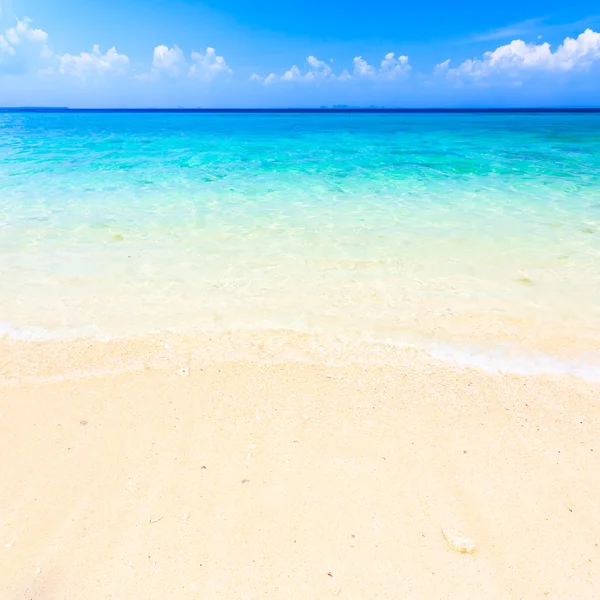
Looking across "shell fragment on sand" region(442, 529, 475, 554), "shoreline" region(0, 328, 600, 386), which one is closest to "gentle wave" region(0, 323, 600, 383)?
"shoreline" region(0, 328, 600, 386)

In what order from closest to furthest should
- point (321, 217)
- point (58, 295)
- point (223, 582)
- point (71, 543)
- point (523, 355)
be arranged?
point (223, 582)
point (71, 543)
point (523, 355)
point (58, 295)
point (321, 217)

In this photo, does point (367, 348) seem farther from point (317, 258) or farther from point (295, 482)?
point (317, 258)

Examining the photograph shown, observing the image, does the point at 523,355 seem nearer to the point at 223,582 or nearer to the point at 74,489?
the point at 223,582

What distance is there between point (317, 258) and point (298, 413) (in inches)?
148

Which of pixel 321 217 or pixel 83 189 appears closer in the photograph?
pixel 321 217

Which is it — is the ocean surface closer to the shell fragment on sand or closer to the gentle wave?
the gentle wave

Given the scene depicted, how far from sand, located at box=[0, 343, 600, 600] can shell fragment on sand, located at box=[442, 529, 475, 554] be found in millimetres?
11

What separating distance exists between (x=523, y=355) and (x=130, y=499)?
146 inches

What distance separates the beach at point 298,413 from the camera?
7.16 feet

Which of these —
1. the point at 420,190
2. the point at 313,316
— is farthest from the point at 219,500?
the point at 420,190

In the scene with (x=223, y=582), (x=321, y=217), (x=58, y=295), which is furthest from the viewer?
(x=321, y=217)

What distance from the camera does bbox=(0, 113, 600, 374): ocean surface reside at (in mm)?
4578

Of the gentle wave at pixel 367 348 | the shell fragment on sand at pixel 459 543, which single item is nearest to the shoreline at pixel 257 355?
the gentle wave at pixel 367 348

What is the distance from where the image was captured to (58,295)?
523cm
